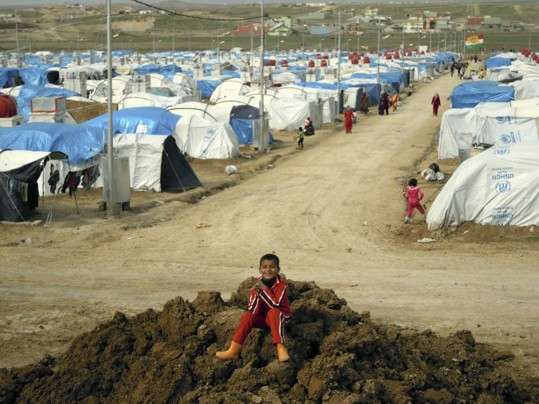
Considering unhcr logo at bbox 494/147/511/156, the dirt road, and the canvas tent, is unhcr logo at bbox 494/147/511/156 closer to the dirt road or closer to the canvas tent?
the dirt road

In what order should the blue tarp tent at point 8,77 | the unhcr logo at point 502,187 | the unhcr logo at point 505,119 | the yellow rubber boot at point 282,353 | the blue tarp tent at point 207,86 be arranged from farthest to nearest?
the blue tarp tent at point 207,86 → the blue tarp tent at point 8,77 → the unhcr logo at point 505,119 → the unhcr logo at point 502,187 → the yellow rubber boot at point 282,353

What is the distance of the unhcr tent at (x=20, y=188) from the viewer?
58.4 ft

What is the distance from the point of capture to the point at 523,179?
1677cm

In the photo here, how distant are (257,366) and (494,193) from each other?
10.2m

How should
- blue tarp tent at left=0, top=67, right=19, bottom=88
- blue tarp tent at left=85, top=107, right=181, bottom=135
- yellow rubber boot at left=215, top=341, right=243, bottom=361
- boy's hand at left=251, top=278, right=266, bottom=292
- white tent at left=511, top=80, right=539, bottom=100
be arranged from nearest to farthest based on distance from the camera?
yellow rubber boot at left=215, top=341, right=243, bottom=361, boy's hand at left=251, top=278, right=266, bottom=292, blue tarp tent at left=85, top=107, right=181, bottom=135, white tent at left=511, top=80, right=539, bottom=100, blue tarp tent at left=0, top=67, right=19, bottom=88

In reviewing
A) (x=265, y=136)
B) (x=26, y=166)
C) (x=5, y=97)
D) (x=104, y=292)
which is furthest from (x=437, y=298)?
(x=265, y=136)

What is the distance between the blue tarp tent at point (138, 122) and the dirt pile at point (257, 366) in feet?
60.8

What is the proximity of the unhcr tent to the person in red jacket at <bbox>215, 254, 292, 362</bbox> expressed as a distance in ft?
35.9

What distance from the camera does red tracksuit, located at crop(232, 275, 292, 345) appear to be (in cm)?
791

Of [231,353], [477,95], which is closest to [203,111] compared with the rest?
[477,95]

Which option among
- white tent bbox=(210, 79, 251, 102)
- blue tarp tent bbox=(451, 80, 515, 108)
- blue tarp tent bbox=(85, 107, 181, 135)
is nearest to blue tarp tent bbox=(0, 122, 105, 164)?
blue tarp tent bbox=(85, 107, 181, 135)

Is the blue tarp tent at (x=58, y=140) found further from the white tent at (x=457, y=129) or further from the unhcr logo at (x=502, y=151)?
the white tent at (x=457, y=129)

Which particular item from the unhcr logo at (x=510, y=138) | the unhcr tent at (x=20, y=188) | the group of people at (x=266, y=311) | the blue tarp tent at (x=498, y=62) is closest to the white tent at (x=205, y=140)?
the unhcr logo at (x=510, y=138)

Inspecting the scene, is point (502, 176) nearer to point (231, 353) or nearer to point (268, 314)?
point (268, 314)
